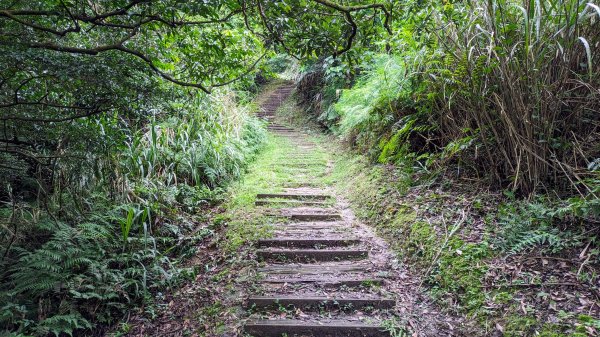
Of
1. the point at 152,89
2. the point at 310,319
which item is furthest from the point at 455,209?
the point at 152,89

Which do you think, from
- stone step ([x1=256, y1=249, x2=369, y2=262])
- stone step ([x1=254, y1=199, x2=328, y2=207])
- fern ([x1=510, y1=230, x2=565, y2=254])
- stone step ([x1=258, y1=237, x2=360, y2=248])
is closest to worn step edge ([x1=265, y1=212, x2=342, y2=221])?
stone step ([x1=254, y1=199, x2=328, y2=207])

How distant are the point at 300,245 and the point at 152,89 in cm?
246

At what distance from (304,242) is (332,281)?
0.88 m

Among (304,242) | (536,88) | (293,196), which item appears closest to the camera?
(536,88)

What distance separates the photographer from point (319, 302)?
3.18 meters

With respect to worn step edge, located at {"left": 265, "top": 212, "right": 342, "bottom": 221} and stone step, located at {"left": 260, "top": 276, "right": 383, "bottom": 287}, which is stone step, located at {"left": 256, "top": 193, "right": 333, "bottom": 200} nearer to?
worn step edge, located at {"left": 265, "top": 212, "right": 342, "bottom": 221}

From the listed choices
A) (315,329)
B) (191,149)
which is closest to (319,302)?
(315,329)

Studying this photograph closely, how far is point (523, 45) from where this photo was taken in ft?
11.1

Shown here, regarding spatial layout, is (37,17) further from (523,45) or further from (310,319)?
(523,45)

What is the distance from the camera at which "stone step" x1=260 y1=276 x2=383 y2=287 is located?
3447mm

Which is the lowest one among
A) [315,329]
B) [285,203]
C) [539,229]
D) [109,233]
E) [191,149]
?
[315,329]

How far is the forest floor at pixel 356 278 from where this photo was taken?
271 centimetres

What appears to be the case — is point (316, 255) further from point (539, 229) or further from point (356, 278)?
point (539, 229)

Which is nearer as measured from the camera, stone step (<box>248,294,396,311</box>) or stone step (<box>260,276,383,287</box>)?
stone step (<box>248,294,396,311</box>)
